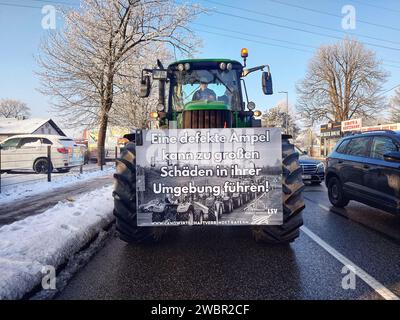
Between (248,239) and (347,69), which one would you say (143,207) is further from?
(347,69)

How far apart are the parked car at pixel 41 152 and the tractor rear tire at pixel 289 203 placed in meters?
11.1

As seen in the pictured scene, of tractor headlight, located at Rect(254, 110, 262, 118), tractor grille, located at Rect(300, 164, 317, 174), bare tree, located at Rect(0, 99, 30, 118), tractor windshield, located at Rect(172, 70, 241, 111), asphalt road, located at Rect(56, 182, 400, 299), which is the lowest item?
asphalt road, located at Rect(56, 182, 400, 299)

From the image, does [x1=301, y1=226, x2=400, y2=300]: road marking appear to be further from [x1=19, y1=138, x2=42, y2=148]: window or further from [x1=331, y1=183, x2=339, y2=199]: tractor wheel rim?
[x1=19, y1=138, x2=42, y2=148]: window

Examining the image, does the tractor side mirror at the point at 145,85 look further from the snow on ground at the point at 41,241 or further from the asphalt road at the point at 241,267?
the asphalt road at the point at 241,267

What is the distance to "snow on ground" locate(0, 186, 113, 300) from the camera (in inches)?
103

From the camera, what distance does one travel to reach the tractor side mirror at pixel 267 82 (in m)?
5.34

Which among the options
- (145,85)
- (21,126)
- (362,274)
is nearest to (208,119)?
(145,85)

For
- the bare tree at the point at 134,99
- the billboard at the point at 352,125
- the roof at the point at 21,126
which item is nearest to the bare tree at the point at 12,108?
the roof at the point at 21,126

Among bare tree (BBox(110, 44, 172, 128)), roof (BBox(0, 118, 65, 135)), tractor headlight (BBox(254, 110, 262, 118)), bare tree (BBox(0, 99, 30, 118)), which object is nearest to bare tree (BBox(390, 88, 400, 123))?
bare tree (BBox(110, 44, 172, 128))

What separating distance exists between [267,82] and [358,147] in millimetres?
2534

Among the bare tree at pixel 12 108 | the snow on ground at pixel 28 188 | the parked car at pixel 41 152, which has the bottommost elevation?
the snow on ground at pixel 28 188

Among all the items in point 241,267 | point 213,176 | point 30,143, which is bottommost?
point 241,267

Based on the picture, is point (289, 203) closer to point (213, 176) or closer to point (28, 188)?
point (213, 176)

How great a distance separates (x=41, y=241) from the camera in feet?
11.5
